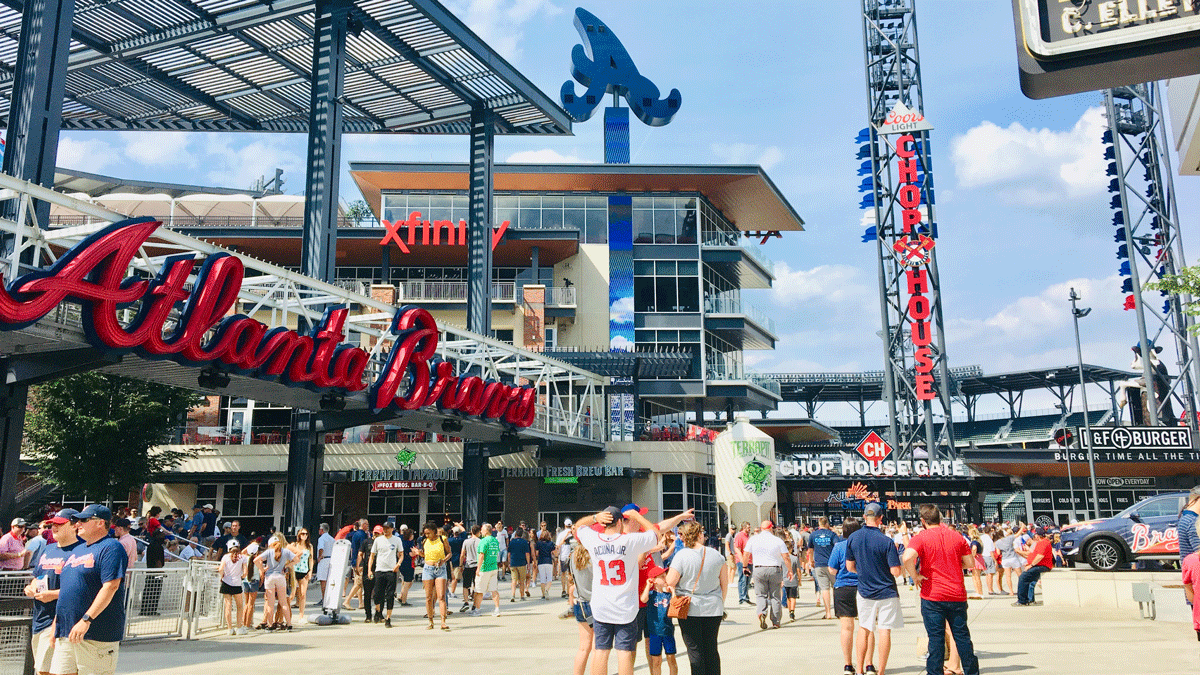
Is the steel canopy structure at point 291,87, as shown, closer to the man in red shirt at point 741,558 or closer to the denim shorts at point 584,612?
the man in red shirt at point 741,558

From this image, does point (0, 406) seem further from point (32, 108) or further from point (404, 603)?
point (404, 603)

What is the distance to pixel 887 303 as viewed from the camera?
184 ft

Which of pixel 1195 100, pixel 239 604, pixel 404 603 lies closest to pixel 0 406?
pixel 239 604

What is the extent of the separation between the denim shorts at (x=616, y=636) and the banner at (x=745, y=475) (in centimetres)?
2519

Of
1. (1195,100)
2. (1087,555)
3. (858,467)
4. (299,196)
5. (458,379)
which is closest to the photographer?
(1195,100)

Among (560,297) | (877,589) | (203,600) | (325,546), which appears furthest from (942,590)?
(560,297)

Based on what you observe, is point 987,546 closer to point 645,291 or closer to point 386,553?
point 386,553

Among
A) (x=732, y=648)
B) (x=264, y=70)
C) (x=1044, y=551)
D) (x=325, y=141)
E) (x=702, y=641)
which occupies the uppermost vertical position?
(x=264, y=70)

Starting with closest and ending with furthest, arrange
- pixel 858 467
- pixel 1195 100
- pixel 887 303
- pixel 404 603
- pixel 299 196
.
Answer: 1. pixel 1195 100
2. pixel 404 603
3. pixel 858 467
4. pixel 887 303
5. pixel 299 196

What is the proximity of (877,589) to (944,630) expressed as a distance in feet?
2.60

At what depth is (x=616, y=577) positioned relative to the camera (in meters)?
8.60

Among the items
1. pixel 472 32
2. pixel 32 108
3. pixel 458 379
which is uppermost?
pixel 472 32

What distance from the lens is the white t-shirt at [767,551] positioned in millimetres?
15468

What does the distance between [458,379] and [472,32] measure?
40.2ft
